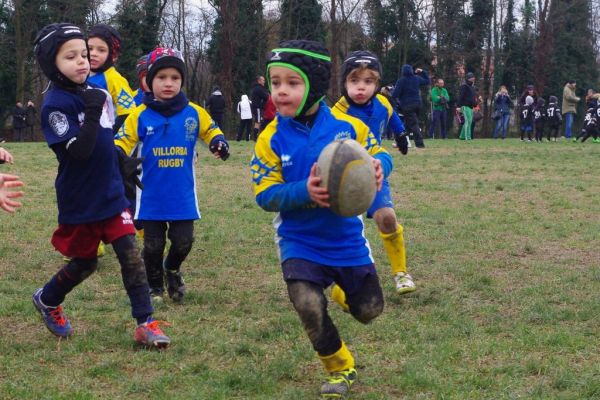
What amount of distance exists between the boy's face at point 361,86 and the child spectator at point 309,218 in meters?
2.29

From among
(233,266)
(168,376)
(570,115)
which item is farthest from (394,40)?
(168,376)

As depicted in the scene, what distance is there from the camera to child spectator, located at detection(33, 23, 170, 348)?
15.9ft

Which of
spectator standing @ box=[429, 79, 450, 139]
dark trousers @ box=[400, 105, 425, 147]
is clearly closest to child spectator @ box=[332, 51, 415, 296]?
dark trousers @ box=[400, 105, 425, 147]

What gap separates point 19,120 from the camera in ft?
118

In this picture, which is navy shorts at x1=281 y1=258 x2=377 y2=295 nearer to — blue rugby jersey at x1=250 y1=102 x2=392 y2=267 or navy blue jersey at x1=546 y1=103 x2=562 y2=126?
blue rugby jersey at x1=250 y1=102 x2=392 y2=267

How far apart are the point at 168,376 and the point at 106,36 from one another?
364 centimetres

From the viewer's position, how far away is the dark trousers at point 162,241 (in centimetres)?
607

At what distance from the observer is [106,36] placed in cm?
716

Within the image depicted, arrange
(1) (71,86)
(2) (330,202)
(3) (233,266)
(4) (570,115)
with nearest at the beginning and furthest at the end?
(2) (330,202) → (1) (71,86) → (3) (233,266) → (4) (570,115)

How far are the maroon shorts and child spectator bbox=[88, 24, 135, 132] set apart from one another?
209cm

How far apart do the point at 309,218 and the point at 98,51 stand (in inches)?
145

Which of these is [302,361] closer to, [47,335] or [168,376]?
[168,376]

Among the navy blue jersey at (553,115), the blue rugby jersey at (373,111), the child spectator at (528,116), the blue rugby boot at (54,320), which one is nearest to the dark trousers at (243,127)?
the child spectator at (528,116)

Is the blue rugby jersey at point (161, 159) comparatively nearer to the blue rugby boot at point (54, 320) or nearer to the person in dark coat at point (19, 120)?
the blue rugby boot at point (54, 320)
